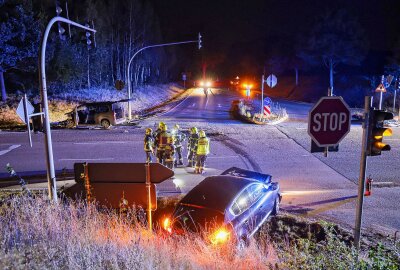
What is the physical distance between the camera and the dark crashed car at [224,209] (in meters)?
6.68

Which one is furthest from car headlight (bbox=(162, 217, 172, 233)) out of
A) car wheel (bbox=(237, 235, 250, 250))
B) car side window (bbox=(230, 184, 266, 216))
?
car wheel (bbox=(237, 235, 250, 250))

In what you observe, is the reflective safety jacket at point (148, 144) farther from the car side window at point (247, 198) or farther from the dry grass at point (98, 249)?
the dry grass at point (98, 249)

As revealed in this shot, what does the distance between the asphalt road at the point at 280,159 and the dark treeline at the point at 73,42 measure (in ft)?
17.3

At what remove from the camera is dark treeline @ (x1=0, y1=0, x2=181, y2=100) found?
26.1 m

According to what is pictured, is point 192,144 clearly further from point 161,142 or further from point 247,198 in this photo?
point 247,198

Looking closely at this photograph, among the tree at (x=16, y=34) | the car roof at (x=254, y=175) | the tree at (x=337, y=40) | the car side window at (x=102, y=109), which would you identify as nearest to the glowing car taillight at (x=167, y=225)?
the car roof at (x=254, y=175)

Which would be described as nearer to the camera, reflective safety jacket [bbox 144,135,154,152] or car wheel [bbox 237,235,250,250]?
car wheel [bbox 237,235,250,250]

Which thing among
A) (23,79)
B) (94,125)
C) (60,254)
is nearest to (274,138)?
(94,125)

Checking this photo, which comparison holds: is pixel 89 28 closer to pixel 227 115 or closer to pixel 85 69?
pixel 227 115

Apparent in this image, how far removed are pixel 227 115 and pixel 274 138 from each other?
33.3ft

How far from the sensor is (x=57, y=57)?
31500mm

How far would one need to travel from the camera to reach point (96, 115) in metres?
21.4

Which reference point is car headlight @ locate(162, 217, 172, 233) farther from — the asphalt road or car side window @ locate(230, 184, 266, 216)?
the asphalt road

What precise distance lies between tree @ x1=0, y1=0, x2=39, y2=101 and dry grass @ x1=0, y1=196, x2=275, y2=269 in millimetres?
23307
